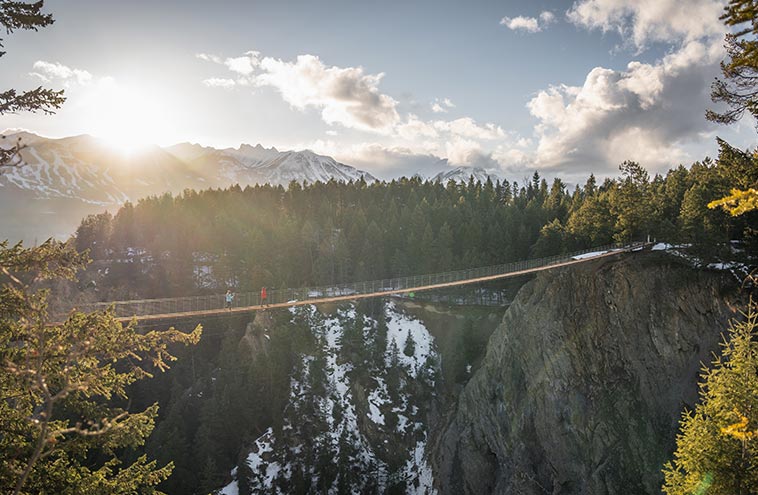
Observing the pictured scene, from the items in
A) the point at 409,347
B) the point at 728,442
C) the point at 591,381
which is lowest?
the point at 409,347

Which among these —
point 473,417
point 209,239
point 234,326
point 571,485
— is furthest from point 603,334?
point 209,239

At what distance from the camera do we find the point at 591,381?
21.7 m

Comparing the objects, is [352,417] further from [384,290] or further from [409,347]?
[384,290]

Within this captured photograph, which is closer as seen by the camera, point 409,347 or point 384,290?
point 384,290

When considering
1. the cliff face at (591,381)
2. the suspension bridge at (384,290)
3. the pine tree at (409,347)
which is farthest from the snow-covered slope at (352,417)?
the suspension bridge at (384,290)

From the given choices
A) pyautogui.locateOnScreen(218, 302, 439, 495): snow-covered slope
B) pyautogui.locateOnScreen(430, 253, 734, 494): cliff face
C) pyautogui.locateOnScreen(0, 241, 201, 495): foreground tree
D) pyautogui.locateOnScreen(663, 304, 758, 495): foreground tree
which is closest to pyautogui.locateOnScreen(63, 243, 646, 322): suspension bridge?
pyautogui.locateOnScreen(430, 253, 734, 494): cliff face

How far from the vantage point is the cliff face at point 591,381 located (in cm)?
1892

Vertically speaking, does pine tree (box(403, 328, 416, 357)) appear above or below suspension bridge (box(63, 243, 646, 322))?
below

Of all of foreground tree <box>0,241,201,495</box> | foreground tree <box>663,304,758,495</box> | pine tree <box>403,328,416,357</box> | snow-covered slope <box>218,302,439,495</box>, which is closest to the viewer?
foreground tree <box>0,241,201,495</box>

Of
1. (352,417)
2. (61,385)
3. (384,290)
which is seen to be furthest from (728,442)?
(352,417)

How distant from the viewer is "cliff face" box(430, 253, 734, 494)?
62.1 feet

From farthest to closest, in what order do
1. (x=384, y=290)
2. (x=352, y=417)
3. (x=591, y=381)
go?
(x=352, y=417)
(x=384, y=290)
(x=591, y=381)

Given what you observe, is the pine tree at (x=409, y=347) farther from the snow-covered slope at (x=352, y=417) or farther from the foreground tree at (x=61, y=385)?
the foreground tree at (x=61, y=385)

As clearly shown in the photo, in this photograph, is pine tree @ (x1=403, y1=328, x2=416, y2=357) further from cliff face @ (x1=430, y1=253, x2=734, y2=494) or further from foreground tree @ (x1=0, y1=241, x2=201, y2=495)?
foreground tree @ (x1=0, y1=241, x2=201, y2=495)
